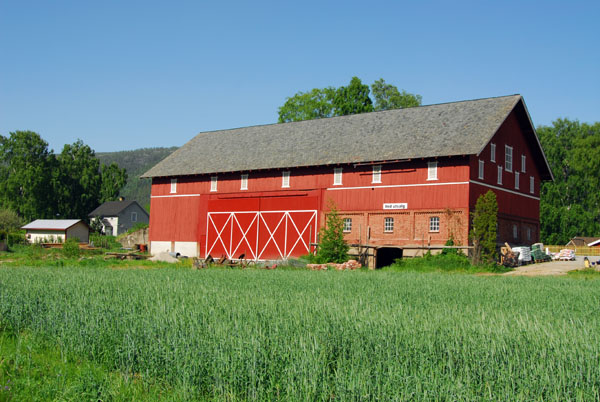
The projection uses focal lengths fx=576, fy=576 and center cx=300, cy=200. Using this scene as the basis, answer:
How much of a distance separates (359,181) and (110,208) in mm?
57650

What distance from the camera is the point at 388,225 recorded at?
34344mm

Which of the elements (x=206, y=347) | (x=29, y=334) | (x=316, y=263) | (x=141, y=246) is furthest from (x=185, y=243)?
(x=206, y=347)

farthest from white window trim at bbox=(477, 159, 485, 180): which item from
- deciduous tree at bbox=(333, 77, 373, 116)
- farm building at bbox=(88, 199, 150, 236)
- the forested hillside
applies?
farm building at bbox=(88, 199, 150, 236)

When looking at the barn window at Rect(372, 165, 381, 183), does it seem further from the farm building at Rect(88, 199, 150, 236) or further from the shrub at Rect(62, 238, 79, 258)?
the farm building at Rect(88, 199, 150, 236)

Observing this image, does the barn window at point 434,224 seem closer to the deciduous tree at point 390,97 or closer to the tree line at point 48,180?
the deciduous tree at point 390,97

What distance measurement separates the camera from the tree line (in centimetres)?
7819

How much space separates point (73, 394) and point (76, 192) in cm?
8359

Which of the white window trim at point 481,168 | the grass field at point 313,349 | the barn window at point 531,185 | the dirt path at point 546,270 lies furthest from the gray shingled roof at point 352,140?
the grass field at point 313,349

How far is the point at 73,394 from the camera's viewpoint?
20.3ft

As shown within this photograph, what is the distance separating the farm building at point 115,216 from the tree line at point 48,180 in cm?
247

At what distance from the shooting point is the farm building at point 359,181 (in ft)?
108

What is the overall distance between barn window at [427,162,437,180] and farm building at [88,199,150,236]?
196 feet

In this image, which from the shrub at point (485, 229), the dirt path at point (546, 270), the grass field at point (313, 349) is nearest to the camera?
the grass field at point (313, 349)

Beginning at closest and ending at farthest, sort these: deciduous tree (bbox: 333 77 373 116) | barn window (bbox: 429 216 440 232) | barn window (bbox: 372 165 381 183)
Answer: barn window (bbox: 429 216 440 232)
barn window (bbox: 372 165 381 183)
deciduous tree (bbox: 333 77 373 116)
